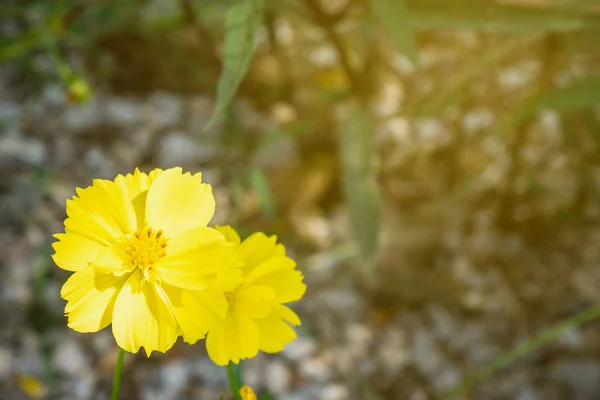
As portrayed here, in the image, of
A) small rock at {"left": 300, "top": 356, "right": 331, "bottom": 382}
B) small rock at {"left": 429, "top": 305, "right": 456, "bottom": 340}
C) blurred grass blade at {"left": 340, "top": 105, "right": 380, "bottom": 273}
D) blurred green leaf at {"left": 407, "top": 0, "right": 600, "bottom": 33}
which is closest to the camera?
blurred green leaf at {"left": 407, "top": 0, "right": 600, "bottom": 33}

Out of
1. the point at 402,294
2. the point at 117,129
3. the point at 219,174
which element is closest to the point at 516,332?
the point at 402,294

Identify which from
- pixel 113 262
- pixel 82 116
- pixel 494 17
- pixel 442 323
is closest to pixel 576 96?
pixel 494 17

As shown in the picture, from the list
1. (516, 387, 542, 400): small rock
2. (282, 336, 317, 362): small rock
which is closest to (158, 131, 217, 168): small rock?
(282, 336, 317, 362): small rock

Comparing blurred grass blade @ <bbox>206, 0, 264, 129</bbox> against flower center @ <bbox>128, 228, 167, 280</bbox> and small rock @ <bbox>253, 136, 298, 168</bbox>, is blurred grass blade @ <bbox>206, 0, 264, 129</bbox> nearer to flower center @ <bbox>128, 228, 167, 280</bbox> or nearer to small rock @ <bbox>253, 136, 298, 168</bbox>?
flower center @ <bbox>128, 228, 167, 280</bbox>

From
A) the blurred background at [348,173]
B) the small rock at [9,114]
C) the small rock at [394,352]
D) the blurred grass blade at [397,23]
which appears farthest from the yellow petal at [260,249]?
the small rock at [9,114]

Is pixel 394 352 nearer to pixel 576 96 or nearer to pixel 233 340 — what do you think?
pixel 576 96

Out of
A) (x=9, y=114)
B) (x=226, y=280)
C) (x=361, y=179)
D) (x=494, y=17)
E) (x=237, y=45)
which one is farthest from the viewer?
(x=9, y=114)

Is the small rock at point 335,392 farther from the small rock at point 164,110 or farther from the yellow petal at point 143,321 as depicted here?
the yellow petal at point 143,321
